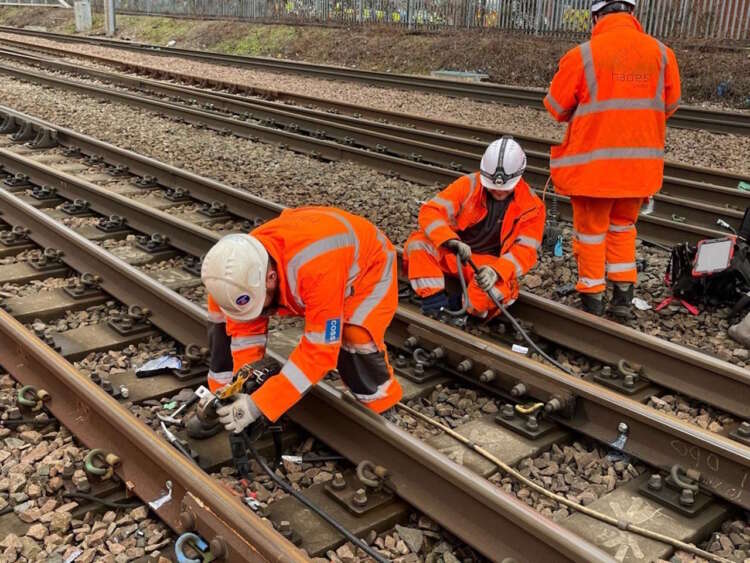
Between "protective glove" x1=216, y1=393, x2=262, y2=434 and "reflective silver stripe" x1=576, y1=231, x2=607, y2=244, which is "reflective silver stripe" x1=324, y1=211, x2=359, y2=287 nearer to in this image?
"protective glove" x1=216, y1=393, x2=262, y2=434

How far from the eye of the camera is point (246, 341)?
385cm

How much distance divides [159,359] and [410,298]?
1833 mm

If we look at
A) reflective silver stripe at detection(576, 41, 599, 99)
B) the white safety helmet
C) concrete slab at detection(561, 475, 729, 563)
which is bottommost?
concrete slab at detection(561, 475, 729, 563)

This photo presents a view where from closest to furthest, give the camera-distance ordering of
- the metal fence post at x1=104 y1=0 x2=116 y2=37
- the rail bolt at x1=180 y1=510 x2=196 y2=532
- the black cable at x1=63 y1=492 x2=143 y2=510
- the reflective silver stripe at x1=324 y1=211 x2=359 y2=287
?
the rail bolt at x1=180 y1=510 x2=196 y2=532, the black cable at x1=63 y1=492 x2=143 y2=510, the reflective silver stripe at x1=324 y1=211 x2=359 y2=287, the metal fence post at x1=104 y1=0 x2=116 y2=37

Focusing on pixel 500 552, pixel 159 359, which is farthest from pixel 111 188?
pixel 500 552

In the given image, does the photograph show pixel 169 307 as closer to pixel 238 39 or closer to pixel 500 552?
pixel 500 552

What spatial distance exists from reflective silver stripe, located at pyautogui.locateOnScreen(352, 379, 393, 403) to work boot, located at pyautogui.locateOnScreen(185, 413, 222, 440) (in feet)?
2.33

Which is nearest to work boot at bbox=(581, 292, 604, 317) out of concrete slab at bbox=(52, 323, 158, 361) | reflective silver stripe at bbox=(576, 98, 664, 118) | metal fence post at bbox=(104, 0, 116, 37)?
reflective silver stripe at bbox=(576, 98, 664, 118)

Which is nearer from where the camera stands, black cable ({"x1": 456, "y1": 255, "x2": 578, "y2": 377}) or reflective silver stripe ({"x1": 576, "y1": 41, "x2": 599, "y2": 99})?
black cable ({"x1": 456, "y1": 255, "x2": 578, "y2": 377})

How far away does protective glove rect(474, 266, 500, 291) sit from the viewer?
503 centimetres

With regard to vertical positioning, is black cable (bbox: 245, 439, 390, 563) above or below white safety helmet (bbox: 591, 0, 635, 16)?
below

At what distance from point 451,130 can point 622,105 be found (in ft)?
20.2

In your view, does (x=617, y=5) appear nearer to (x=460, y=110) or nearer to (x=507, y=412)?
(x=507, y=412)

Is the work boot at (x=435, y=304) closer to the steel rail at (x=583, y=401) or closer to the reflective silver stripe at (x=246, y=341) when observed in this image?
the steel rail at (x=583, y=401)
